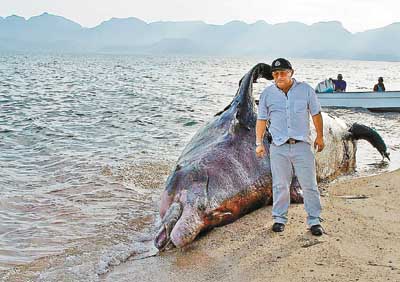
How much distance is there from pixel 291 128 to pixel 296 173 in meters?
0.52

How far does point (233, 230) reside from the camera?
6.30 metres

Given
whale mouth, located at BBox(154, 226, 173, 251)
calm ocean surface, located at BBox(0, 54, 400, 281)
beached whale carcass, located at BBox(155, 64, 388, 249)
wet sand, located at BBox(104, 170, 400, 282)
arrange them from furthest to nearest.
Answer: calm ocean surface, located at BBox(0, 54, 400, 281) < beached whale carcass, located at BBox(155, 64, 388, 249) < whale mouth, located at BBox(154, 226, 173, 251) < wet sand, located at BBox(104, 170, 400, 282)

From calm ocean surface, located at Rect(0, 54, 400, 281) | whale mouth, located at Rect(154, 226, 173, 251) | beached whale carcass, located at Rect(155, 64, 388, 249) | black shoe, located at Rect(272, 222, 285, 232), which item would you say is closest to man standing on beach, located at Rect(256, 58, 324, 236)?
black shoe, located at Rect(272, 222, 285, 232)

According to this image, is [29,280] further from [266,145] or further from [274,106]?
[266,145]

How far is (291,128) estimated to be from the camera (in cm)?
573

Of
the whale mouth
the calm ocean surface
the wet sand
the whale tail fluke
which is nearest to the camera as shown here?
the wet sand

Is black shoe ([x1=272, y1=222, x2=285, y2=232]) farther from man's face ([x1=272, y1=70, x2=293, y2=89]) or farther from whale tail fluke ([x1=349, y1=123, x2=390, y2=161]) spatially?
whale tail fluke ([x1=349, y1=123, x2=390, y2=161])

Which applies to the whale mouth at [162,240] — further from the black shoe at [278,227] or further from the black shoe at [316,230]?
the black shoe at [316,230]

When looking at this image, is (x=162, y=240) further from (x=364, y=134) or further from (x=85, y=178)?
(x=364, y=134)

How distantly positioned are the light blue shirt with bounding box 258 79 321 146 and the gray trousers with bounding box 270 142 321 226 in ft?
0.38

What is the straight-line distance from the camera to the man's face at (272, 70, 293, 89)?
5672 mm

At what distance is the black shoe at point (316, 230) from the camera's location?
5.82 m

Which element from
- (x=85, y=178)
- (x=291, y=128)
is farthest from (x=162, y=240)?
(x=85, y=178)

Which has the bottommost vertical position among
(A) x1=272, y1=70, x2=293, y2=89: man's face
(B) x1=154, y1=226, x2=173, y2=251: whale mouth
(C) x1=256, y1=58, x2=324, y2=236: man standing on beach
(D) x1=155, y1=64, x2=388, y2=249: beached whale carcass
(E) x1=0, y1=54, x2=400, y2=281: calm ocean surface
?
(E) x1=0, y1=54, x2=400, y2=281: calm ocean surface
